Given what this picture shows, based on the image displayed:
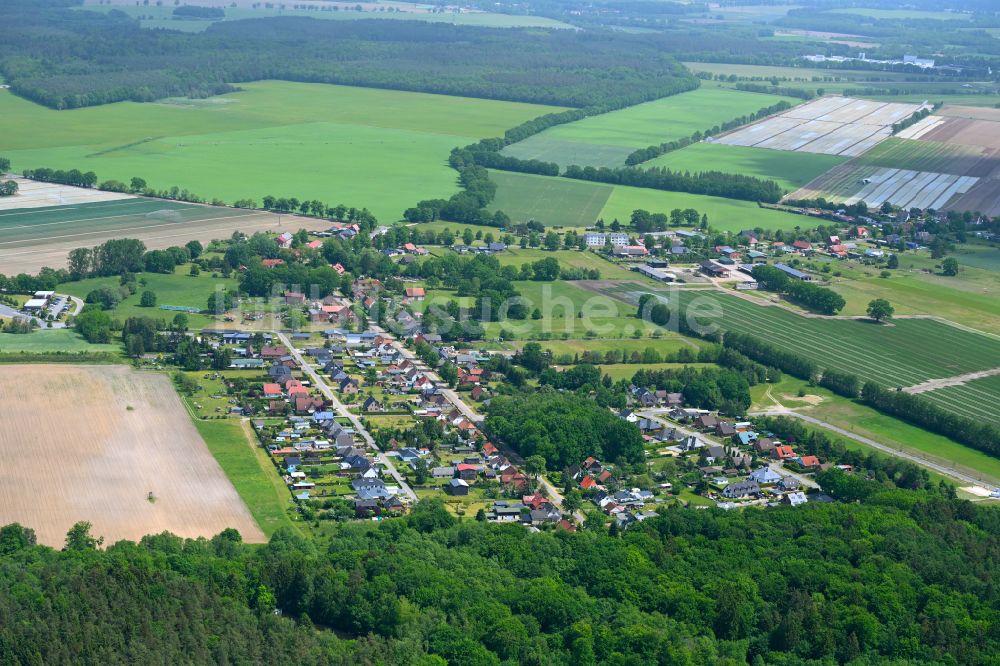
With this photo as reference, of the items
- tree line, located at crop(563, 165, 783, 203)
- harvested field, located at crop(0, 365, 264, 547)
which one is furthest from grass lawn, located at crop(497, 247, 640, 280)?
harvested field, located at crop(0, 365, 264, 547)

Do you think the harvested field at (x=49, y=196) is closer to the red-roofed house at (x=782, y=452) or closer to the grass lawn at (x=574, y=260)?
the grass lawn at (x=574, y=260)

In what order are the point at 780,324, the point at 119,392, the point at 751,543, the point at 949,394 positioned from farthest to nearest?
the point at 780,324 < the point at 949,394 < the point at 119,392 < the point at 751,543

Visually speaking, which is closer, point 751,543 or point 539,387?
point 751,543

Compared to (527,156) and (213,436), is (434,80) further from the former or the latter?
(213,436)

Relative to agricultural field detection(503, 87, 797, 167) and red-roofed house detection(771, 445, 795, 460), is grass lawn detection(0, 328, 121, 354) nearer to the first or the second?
red-roofed house detection(771, 445, 795, 460)

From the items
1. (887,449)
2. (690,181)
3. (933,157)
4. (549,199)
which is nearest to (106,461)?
(887,449)

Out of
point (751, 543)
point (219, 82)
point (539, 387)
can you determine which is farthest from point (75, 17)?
point (751, 543)
